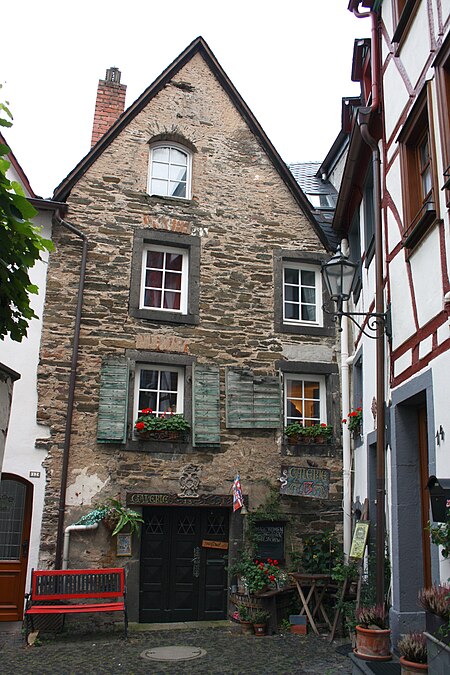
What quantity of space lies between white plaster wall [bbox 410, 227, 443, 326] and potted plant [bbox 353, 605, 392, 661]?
104 inches

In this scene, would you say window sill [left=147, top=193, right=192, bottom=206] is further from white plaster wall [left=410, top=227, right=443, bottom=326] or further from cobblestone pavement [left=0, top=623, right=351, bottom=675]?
cobblestone pavement [left=0, top=623, right=351, bottom=675]

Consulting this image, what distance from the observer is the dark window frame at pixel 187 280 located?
10.5 m

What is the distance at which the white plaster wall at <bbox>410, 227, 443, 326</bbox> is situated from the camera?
207 inches

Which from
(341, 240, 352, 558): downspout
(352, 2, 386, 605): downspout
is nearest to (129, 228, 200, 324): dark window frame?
(341, 240, 352, 558): downspout

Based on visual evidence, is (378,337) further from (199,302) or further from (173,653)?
(173,653)

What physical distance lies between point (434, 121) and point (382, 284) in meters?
1.98

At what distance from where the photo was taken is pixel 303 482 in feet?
34.1

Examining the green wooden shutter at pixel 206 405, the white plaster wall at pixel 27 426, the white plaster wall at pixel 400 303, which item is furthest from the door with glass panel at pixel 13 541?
the white plaster wall at pixel 400 303

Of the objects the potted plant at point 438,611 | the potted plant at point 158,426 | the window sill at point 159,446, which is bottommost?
the potted plant at point 438,611

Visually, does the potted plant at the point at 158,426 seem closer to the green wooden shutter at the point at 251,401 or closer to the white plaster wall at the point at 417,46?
the green wooden shutter at the point at 251,401

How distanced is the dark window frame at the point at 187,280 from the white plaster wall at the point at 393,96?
4611 millimetres

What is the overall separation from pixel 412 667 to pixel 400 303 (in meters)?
3.18

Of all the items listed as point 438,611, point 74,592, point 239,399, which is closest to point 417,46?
point 438,611

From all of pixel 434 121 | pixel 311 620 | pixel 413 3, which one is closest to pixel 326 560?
pixel 311 620
